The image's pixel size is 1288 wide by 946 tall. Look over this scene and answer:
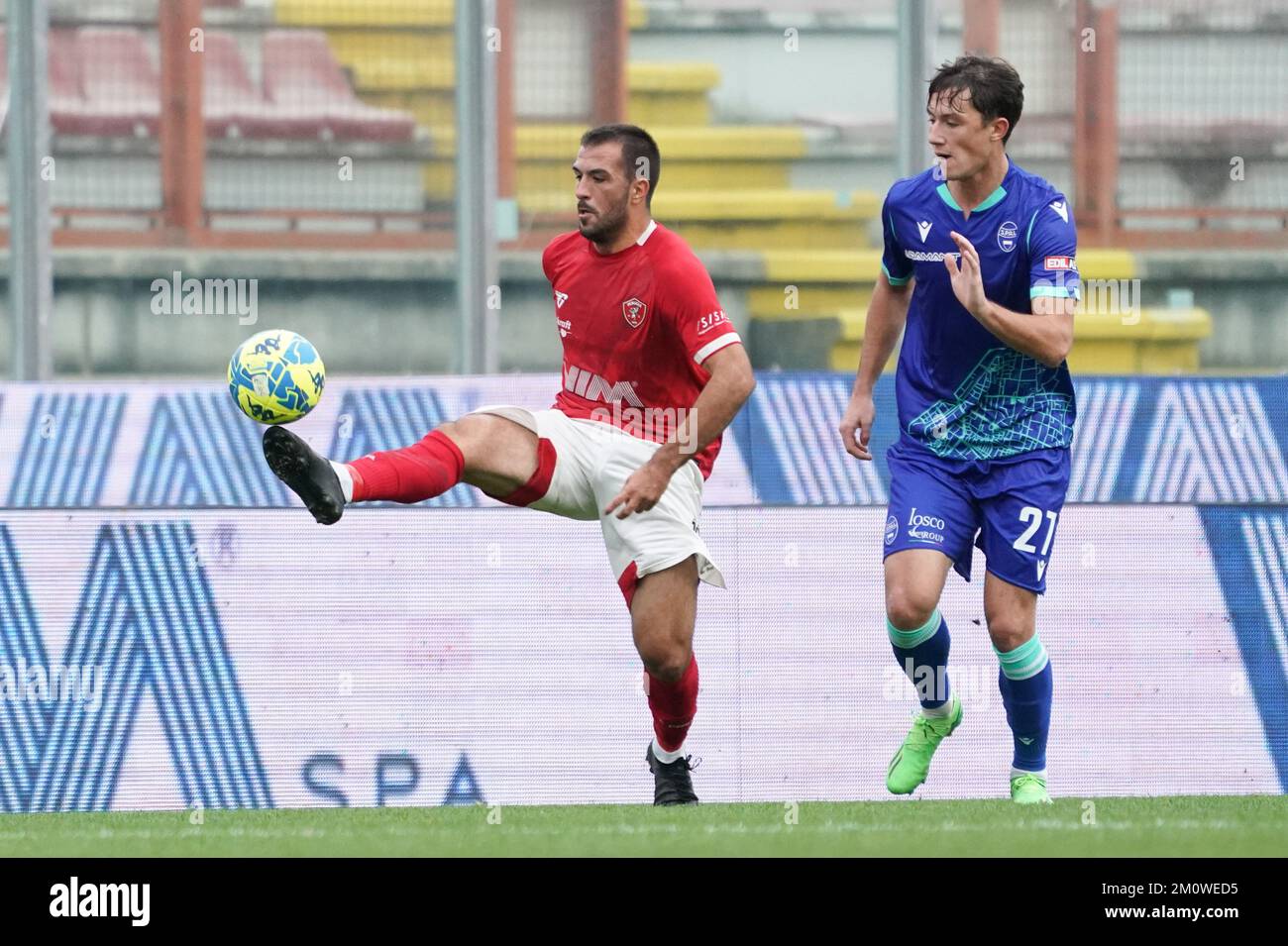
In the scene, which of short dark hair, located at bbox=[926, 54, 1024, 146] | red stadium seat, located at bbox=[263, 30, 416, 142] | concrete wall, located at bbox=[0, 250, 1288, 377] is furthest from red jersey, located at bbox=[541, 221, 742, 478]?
red stadium seat, located at bbox=[263, 30, 416, 142]

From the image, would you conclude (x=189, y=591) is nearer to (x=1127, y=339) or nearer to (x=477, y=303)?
(x=477, y=303)

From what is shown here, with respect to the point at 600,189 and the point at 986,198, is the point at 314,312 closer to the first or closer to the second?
the point at 600,189

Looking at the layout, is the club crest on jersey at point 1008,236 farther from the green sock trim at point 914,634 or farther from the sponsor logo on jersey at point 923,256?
the green sock trim at point 914,634

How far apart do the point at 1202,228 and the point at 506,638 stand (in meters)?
4.03

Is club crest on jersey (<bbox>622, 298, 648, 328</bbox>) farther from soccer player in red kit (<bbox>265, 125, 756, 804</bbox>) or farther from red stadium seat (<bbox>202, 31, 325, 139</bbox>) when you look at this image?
red stadium seat (<bbox>202, 31, 325, 139</bbox>)

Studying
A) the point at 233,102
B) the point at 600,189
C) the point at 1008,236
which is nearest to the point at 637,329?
the point at 600,189

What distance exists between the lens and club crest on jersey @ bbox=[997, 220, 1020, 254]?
5918 mm

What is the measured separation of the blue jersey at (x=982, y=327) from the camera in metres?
5.93

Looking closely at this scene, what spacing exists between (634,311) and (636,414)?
311 millimetres

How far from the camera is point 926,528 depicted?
5992 mm

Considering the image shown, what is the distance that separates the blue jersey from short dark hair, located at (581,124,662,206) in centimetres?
79
